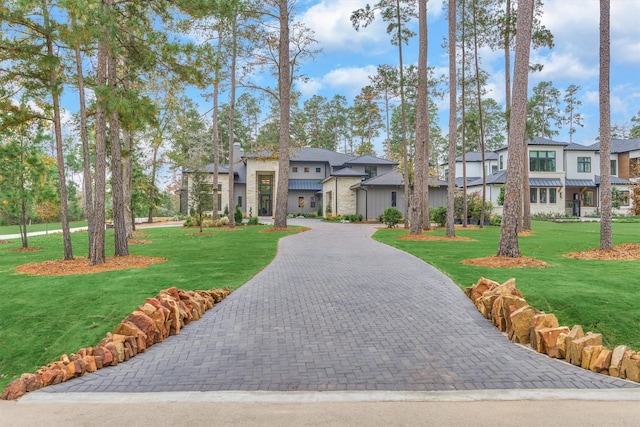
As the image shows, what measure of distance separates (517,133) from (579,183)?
35.3m

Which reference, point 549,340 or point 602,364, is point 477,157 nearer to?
point 549,340

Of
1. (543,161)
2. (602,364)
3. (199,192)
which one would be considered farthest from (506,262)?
(543,161)

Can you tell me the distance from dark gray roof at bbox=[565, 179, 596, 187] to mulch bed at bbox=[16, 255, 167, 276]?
131 feet

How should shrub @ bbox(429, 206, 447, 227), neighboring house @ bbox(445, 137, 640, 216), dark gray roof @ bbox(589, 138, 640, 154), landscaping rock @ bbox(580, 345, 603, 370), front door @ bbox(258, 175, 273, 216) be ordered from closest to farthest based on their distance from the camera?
landscaping rock @ bbox(580, 345, 603, 370) < shrub @ bbox(429, 206, 447, 227) < neighboring house @ bbox(445, 137, 640, 216) < dark gray roof @ bbox(589, 138, 640, 154) < front door @ bbox(258, 175, 273, 216)

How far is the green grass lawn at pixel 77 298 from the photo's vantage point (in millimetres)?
5438

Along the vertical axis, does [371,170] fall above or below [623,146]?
below

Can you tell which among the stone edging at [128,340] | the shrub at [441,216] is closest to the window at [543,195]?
the shrub at [441,216]

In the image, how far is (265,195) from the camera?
4525 cm

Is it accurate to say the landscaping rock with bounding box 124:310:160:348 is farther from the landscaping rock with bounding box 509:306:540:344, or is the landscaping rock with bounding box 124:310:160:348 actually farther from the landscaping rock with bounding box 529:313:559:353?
the landscaping rock with bounding box 529:313:559:353

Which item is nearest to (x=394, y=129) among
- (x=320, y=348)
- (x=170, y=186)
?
(x=170, y=186)

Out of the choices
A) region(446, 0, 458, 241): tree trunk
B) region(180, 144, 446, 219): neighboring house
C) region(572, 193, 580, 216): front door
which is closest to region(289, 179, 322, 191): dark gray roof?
region(180, 144, 446, 219): neighboring house

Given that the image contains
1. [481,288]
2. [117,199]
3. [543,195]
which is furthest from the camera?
[543,195]

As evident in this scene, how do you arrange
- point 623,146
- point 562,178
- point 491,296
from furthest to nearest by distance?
point 623,146, point 562,178, point 491,296

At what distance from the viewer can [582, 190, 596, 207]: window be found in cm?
4067
